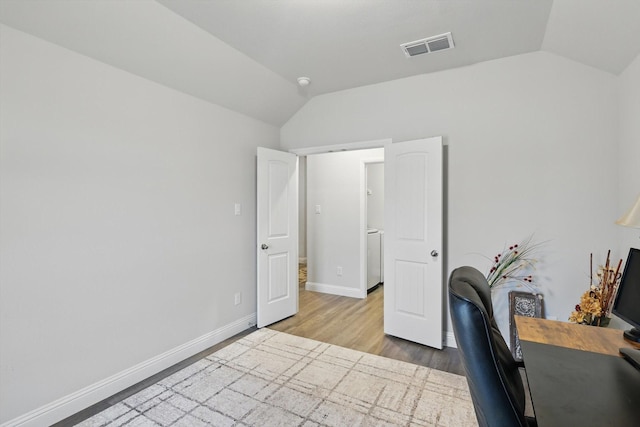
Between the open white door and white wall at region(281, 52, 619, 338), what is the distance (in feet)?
0.65

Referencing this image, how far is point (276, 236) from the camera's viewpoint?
12.2ft

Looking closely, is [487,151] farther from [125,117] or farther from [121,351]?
[121,351]

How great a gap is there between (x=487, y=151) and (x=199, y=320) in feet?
10.2

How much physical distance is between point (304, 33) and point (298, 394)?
267 cm

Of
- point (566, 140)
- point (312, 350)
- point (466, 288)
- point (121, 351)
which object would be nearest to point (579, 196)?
point (566, 140)

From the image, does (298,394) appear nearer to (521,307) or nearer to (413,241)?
(413,241)

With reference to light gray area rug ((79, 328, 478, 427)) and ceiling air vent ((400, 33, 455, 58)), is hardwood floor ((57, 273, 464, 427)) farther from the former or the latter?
ceiling air vent ((400, 33, 455, 58))

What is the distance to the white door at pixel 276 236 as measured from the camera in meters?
3.53

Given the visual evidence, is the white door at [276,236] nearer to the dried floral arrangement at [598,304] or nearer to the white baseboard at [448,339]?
the white baseboard at [448,339]

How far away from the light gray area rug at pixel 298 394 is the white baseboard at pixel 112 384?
0.59 feet

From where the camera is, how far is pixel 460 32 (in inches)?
94.9

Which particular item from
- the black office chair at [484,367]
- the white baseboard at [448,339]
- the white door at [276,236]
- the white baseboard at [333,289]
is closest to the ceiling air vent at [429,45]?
the white door at [276,236]

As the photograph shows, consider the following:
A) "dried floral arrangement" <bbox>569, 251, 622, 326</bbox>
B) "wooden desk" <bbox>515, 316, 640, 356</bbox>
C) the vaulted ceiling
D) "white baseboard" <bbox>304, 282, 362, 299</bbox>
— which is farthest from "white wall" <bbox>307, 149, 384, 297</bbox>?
"wooden desk" <bbox>515, 316, 640, 356</bbox>

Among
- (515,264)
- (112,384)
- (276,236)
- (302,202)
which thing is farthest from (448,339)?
(302,202)
